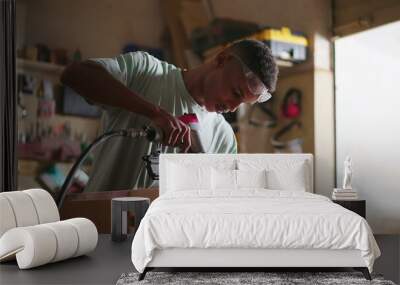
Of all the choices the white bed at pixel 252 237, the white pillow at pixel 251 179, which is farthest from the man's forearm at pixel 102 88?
the white bed at pixel 252 237

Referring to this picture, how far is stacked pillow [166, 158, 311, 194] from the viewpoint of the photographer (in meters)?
4.88

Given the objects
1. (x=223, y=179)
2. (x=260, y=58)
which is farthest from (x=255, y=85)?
(x=223, y=179)

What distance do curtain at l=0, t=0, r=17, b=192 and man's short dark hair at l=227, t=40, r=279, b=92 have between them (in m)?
2.16

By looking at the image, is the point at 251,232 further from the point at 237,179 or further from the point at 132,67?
the point at 132,67

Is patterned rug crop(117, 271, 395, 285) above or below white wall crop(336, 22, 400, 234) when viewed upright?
below

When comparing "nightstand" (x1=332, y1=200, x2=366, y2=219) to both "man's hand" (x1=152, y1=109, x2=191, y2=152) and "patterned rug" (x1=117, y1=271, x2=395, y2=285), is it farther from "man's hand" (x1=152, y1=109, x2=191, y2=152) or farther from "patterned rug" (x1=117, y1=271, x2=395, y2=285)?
"man's hand" (x1=152, y1=109, x2=191, y2=152)

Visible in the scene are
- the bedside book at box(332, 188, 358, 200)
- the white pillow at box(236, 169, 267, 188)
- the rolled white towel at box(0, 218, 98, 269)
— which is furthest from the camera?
the bedside book at box(332, 188, 358, 200)

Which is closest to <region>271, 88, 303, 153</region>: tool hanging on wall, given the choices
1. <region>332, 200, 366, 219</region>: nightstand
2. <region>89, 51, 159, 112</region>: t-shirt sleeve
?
<region>332, 200, 366, 219</region>: nightstand

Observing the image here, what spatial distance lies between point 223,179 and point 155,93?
116 cm

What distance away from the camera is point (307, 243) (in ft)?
11.6

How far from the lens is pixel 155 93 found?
537 centimetres

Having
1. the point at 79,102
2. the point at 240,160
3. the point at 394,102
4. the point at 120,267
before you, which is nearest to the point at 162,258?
the point at 120,267

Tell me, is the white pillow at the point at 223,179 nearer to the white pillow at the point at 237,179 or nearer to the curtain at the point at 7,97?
the white pillow at the point at 237,179

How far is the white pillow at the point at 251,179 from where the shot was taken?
486 cm
